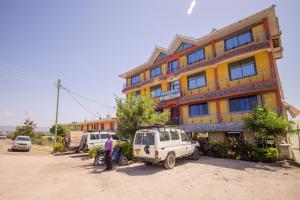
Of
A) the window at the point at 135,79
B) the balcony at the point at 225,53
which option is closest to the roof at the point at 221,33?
the balcony at the point at 225,53

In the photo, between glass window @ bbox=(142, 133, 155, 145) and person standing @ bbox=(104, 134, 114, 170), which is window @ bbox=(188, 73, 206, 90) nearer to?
glass window @ bbox=(142, 133, 155, 145)

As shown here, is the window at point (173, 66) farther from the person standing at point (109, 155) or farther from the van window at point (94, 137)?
the person standing at point (109, 155)

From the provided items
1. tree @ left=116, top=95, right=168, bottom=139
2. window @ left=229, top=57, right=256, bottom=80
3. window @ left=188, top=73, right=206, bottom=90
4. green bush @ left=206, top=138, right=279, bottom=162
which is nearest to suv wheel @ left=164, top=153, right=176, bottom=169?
tree @ left=116, top=95, right=168, bottom=139

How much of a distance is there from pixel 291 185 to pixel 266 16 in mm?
14495

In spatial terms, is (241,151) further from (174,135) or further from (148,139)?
(148,139)

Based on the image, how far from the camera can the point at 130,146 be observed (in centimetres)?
1412

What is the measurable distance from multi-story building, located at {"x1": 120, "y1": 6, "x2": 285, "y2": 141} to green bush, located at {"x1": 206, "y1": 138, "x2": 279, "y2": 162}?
7.31ft

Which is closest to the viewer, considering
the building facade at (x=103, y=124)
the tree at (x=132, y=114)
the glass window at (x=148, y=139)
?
the glass window at (x=148, y=139)

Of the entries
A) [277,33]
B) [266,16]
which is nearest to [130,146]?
[266,16]

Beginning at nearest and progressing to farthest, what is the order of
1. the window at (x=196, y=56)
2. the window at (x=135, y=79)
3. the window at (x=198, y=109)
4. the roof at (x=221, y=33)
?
the roof at (x=221, y=33) → the window at (x=198, y=109) → the window at (x=196, y=56) → the window at (x=135, y=79)

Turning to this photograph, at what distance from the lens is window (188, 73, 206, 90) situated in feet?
67.4

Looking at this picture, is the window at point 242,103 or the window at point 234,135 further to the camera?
→ the window at point 234,135

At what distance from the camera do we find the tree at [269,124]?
11.8 m

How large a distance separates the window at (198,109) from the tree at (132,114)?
23.4ft
